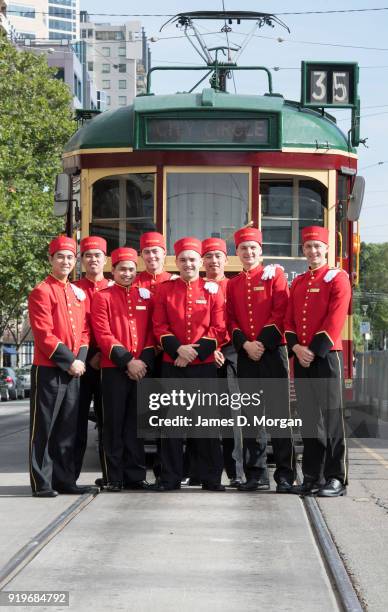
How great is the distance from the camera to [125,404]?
10.8m

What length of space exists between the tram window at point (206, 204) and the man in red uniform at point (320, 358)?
2.58 metres

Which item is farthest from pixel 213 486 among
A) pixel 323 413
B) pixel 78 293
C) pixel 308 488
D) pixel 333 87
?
pixel 333 87

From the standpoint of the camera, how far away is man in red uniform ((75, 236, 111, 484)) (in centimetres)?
1098

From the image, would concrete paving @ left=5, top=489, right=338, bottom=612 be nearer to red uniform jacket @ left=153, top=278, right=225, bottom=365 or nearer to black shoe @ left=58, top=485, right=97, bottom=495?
black shoe @ left=58, top=485, right=97, bottom=495

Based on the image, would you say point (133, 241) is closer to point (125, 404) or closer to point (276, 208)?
point (276, 208)

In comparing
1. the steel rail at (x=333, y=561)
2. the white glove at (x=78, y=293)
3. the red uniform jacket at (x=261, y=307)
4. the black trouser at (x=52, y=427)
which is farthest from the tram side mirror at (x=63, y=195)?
the steel rail at (x=333, y=561)

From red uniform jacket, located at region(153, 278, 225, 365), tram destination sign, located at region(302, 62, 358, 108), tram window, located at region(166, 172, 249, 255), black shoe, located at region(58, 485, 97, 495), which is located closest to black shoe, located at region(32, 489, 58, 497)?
black shoe, located at region(58, 485, 97, 495)

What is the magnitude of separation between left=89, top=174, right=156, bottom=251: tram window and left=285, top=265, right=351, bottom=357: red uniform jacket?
3035mm

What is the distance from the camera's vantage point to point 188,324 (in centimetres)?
1060

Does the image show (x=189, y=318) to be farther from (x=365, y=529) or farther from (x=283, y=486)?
(x=365, y=529)

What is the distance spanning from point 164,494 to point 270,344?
1494 millimetres

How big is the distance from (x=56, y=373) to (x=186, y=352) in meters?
1.07

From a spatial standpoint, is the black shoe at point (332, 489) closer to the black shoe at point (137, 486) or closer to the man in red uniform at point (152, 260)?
the black shoe at point (137, 486)

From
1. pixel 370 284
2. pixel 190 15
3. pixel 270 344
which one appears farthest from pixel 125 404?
pixel 370 284
